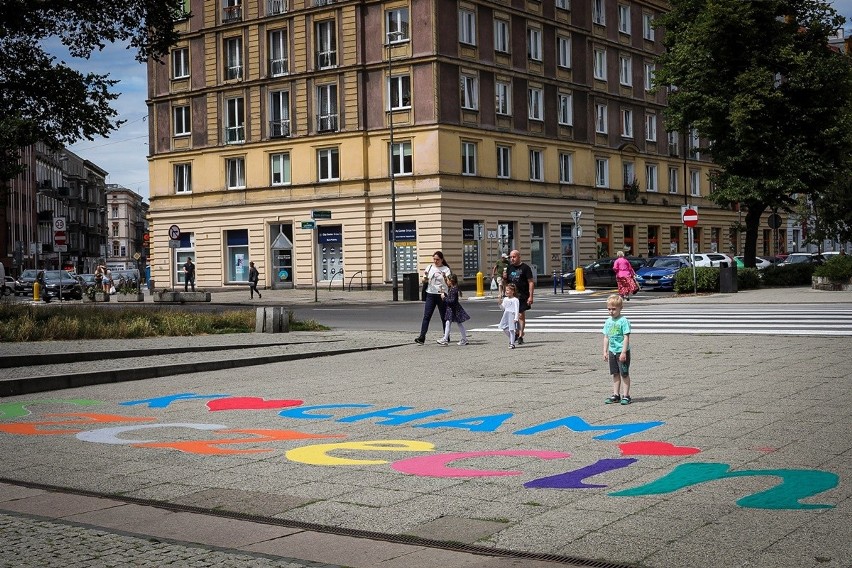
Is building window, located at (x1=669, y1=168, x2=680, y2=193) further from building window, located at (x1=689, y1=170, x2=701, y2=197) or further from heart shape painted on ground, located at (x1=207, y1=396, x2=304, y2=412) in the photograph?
heart shape painted on ground, located at (x1=207, y1=396, x2=304, y2=412)

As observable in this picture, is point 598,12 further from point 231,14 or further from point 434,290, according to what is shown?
point 434,290

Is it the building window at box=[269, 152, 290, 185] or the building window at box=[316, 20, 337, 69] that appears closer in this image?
the building window at box=[316, 20, 337, 69]

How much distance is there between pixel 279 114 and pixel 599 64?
64.0 feet

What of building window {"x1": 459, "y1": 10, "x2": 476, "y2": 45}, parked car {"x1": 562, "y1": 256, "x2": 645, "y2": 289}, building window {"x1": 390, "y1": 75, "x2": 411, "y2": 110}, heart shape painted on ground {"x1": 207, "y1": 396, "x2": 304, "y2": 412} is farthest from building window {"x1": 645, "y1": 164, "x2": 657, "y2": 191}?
heart shape painted on ground {"x1": 207, "y1": 396, "x2": 304, "y2": 412}

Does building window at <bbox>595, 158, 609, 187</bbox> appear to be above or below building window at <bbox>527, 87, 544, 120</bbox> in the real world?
Result: below

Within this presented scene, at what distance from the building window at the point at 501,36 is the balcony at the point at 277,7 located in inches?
423

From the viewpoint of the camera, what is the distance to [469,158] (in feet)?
179

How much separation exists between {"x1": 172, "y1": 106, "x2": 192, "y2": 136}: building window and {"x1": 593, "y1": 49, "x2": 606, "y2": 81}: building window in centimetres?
2329

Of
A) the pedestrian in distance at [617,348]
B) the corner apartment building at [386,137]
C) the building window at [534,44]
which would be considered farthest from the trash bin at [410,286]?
the pedestrian in distance at [617,348]

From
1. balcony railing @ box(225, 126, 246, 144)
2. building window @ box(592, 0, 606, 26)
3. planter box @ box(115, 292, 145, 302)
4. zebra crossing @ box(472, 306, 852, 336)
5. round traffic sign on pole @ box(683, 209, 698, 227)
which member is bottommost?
zebra crossing @ box(472, 306, 852, 336)

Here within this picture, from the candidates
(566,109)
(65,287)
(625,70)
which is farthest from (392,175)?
(625,70)

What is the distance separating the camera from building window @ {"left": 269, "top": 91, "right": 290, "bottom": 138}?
57.9m

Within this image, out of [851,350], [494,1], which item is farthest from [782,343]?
[494,1]

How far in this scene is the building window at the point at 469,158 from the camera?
54.2m
